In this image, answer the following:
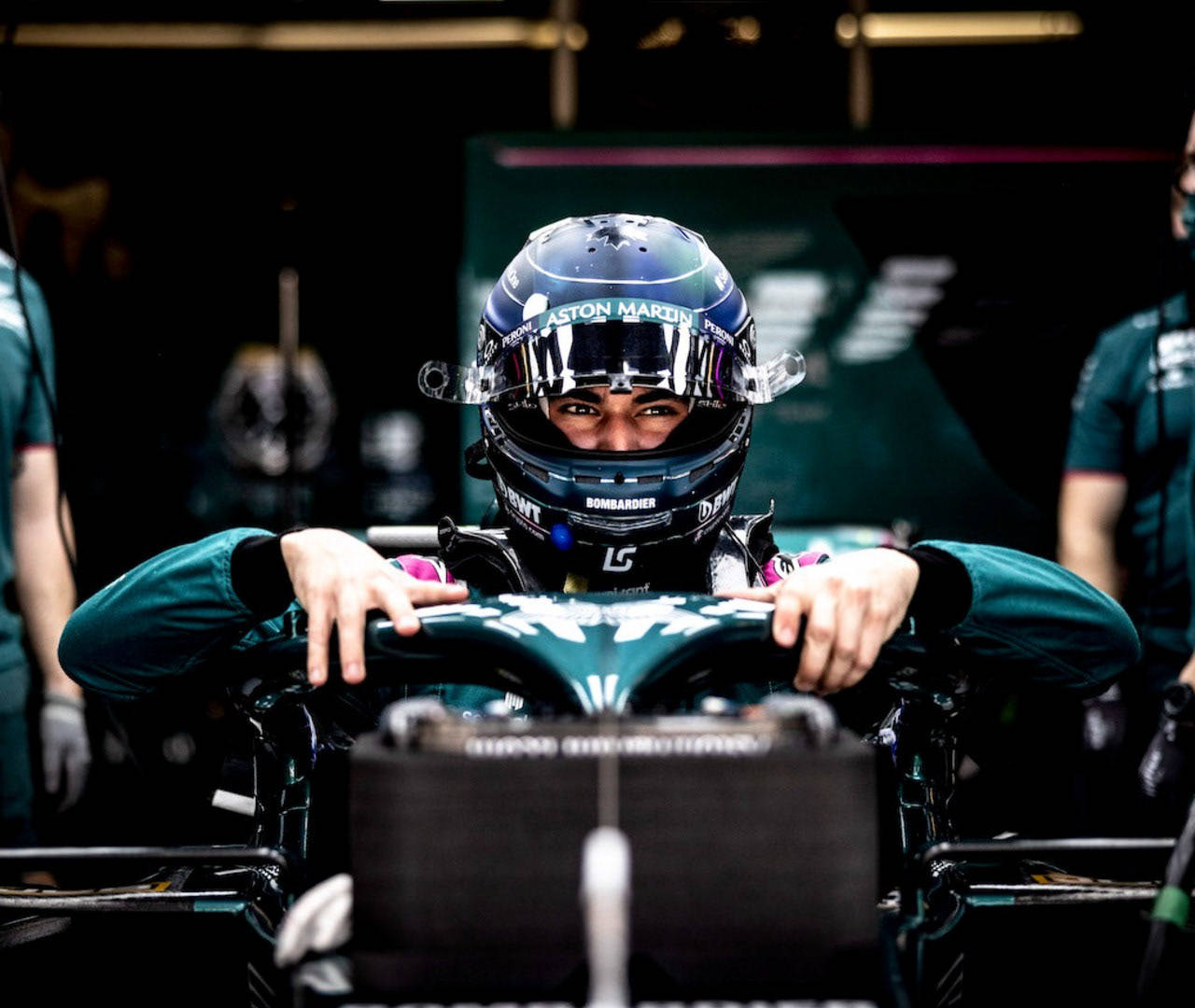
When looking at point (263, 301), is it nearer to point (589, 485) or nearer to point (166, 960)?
point (589, 485)

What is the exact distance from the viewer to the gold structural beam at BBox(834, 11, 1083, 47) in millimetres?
3406

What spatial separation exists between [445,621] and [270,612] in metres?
0.29

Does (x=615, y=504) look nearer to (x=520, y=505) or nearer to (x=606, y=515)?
(x=606, y=515)

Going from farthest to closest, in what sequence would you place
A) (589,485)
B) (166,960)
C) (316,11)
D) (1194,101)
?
(316,11)
(1194,101)
(589,485)
(166,960)

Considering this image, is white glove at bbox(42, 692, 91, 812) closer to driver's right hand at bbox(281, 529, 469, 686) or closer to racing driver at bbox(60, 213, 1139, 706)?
racing driver at bbox(60, 213, 1139, 706)

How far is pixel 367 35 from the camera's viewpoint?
3479mm

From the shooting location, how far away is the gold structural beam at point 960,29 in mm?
3406

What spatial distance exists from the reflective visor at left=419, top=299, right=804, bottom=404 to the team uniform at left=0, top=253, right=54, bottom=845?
4.77 feet

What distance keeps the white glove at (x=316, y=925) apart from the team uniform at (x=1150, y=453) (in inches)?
97.8

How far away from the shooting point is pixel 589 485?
171 centimetres

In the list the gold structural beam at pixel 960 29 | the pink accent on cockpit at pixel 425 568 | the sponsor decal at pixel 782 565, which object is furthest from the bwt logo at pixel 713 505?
the gold structural beam at pixel 960 29

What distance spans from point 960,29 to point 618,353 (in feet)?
7.22

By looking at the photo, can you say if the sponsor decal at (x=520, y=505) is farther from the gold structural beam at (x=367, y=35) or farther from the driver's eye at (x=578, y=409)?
the gold structural beam at (x=367, y=35)

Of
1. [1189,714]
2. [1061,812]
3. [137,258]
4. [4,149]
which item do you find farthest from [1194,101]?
[4,149]
